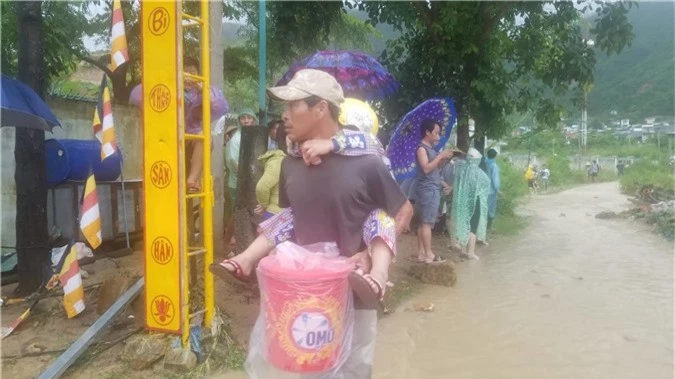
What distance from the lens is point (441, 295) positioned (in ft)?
18.4

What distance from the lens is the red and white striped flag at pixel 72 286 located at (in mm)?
4195

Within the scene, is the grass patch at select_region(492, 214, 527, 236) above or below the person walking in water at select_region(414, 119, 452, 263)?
below

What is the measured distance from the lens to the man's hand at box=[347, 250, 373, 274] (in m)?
2.16

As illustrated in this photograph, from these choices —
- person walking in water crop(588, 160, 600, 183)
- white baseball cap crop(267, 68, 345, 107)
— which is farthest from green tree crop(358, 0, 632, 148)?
person walking in water crop(588, 160, 600, 183)

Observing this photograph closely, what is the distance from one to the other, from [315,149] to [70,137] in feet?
21.1

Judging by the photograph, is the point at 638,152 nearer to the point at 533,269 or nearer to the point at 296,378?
the point at 533,269

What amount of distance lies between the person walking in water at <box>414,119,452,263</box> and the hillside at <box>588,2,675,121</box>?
53.2 metres

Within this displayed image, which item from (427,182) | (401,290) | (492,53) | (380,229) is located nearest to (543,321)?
(401,290)

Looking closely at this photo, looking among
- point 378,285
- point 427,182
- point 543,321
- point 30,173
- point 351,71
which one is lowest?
point 543,321

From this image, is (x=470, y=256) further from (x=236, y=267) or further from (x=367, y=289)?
(x=367, y=289)

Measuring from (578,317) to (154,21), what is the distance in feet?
13.7

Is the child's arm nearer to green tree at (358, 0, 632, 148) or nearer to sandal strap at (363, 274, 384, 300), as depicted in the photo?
sandal strap at (363, 274, 384, 300)

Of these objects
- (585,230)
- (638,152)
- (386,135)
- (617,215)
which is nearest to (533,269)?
(386,135)

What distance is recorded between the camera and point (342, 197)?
2.22m
